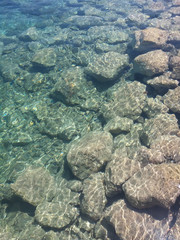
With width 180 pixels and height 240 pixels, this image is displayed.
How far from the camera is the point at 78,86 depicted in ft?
30.1

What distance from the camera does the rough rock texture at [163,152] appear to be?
16.9ft

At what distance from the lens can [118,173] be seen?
5352 mm

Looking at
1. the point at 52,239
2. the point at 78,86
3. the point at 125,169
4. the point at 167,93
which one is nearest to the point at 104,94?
the point at 78,86

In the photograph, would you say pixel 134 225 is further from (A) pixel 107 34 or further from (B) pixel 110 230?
(A) pixel 107 34

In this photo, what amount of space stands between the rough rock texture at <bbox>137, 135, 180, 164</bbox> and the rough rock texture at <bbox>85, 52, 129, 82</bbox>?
462cm

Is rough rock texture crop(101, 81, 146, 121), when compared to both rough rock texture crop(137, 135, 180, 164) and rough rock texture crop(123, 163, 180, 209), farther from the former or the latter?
rough rock texture crop(123, 163, 180, 209)

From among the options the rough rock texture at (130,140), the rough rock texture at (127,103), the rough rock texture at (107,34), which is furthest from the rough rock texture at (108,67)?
the rough rock texture at (107,34)

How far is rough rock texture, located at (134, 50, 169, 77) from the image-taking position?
8055 millimetres

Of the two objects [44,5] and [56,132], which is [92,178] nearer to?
[56,132]

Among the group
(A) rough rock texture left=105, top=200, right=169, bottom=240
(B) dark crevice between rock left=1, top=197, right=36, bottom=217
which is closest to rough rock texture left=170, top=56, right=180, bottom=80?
(A) rough rock texture left=105, top=200, right=169, bottom=240

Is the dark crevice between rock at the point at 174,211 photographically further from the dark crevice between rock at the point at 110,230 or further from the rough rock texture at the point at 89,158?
the rough rock texture at the point at 89,158

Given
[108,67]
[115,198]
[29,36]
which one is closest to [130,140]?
[115,198]

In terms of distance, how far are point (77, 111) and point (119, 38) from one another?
7540mm

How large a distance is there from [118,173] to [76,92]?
16.5 ft
